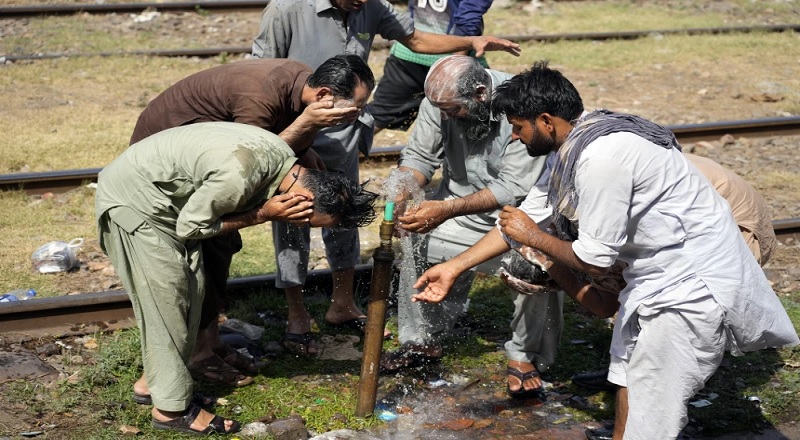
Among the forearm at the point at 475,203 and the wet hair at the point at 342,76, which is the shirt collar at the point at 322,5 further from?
the forearm at the point at 475,203

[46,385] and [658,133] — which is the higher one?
[658,133]

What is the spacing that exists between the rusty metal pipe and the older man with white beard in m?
0.45

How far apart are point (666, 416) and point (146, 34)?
33.6 ft

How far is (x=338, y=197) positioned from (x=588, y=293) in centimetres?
141

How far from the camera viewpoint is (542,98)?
4.29 meters

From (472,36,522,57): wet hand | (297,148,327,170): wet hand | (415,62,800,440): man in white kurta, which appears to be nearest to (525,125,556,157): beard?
(415,62,800,440): man in white kurta

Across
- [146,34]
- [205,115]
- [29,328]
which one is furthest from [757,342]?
[146,34]

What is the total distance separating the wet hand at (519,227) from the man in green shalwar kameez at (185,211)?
0.70m

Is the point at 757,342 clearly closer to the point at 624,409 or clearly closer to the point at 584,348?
the point at 624,409

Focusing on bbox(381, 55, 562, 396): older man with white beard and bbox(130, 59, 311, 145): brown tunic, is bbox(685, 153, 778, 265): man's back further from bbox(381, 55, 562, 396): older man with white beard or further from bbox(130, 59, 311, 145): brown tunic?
bbox(130, 59, 311, 145): brown tunic

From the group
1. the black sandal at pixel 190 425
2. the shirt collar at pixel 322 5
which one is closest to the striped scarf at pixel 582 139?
the black sandal at pixel 190 425

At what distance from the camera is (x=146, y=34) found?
42.0ft

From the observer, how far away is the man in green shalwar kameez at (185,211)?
4.37 meters

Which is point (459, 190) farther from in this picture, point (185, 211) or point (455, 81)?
point (185, 211)
